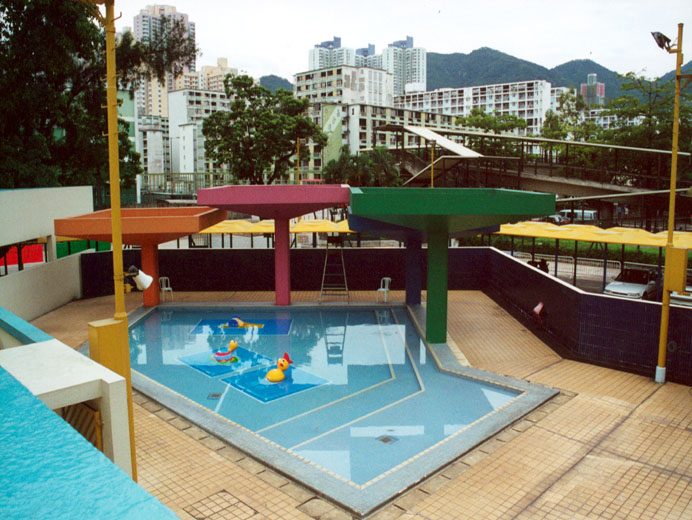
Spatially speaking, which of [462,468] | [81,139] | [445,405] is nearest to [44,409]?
[462,468]

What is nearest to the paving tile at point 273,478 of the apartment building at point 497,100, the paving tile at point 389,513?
the paving tile at point 389,513

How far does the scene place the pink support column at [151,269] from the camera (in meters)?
19.7

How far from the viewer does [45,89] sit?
20.0 metres

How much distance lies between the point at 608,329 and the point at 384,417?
5.76 meters

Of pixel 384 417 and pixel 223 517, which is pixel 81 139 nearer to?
pixel 384 417

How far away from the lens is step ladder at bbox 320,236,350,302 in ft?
70.7

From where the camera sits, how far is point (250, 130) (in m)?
46.1

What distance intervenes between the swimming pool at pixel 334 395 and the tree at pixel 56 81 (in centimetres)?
865

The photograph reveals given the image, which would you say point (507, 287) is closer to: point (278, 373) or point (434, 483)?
point (278, 373)

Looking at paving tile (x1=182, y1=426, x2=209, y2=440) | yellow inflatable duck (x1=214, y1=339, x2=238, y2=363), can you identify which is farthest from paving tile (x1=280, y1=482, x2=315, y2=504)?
yellow inflatable duck (x1=214, y1=339, x2=238, y2=363)

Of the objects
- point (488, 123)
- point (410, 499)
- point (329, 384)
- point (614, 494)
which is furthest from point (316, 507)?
point (488, 123)

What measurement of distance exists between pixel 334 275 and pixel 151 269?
21.6 ft

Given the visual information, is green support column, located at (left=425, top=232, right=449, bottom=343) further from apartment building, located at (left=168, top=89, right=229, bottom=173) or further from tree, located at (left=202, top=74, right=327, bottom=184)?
apartment building, located at (left=168, top=89, right=229, bottom=173)

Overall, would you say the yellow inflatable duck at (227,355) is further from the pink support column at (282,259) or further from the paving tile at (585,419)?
the paving tile at (585,419)
